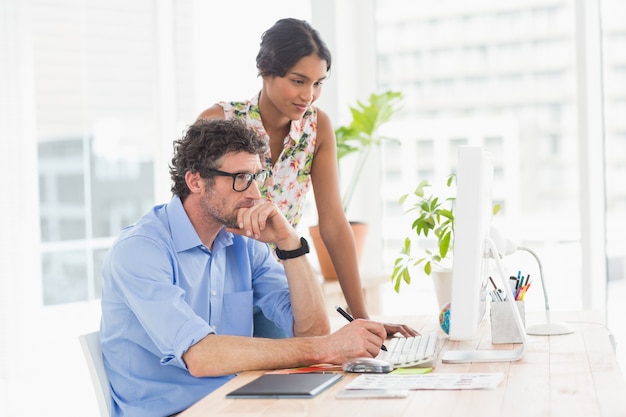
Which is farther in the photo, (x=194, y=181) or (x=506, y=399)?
(x=194, y=181)

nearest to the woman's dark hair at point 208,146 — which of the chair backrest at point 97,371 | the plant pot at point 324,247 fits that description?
the chair backrest at point 97,371

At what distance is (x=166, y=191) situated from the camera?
208 inches

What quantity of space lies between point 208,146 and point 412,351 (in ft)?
2.28

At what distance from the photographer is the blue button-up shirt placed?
174 centimetres

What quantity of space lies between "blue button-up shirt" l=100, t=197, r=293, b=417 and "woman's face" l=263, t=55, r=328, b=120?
1.47 ft

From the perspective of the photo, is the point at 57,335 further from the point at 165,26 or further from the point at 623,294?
the point at 623,294

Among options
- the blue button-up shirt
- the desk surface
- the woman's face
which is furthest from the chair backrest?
the woman's face

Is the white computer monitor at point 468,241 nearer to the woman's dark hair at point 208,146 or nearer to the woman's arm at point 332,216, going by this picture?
the woman's dark hair at point 208,146

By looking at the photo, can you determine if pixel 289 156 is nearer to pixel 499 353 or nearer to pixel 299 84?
pixel 299 84

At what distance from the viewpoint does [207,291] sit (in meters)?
2.02

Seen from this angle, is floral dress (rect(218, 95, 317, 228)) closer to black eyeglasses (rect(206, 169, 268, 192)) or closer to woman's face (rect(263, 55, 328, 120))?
woman's face (rect(263, 55, 328, 120))

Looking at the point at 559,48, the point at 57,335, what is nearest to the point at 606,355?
the point at 559,48

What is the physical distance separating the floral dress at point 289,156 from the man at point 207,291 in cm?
37

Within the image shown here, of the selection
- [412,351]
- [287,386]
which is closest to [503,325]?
[412,351]
